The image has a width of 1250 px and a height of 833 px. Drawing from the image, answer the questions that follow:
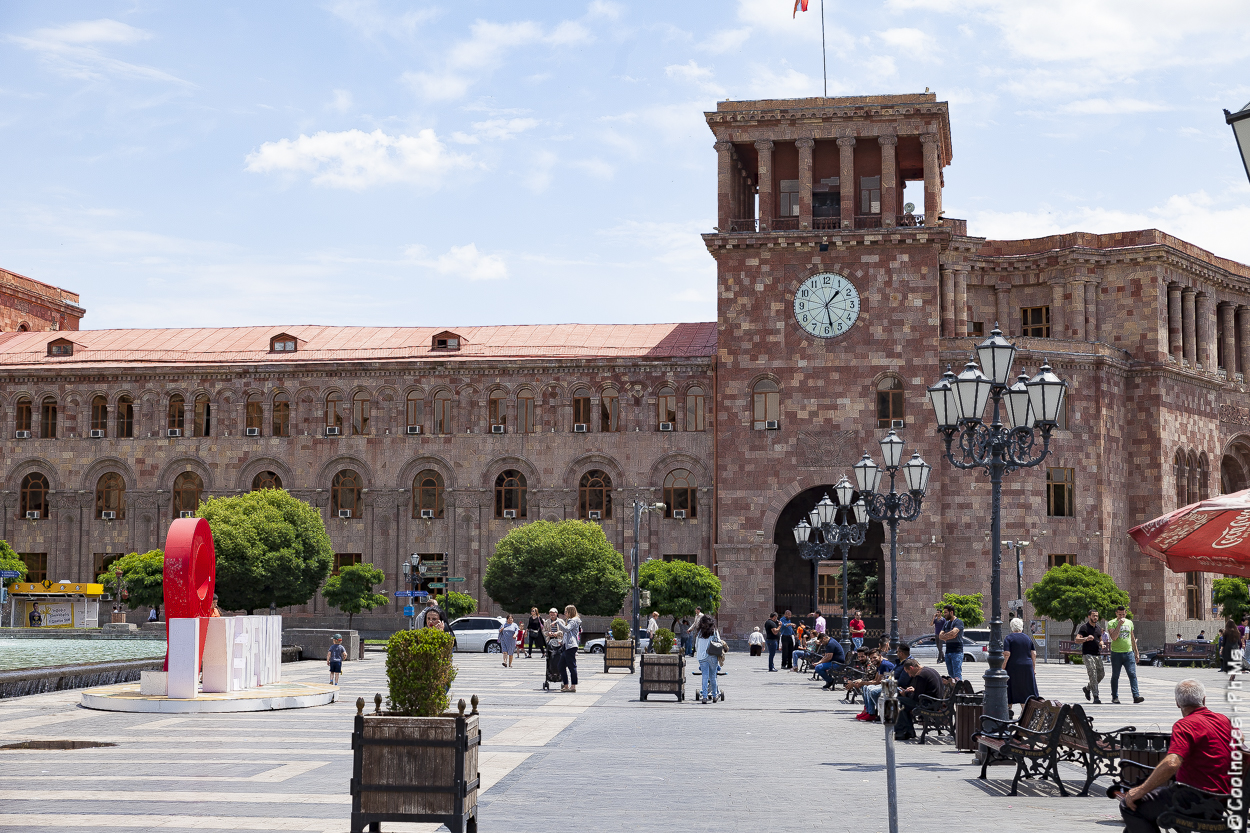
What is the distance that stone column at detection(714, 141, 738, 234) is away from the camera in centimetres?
5362

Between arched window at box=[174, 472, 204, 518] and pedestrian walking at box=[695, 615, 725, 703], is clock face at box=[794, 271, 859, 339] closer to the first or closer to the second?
arched window at box=[174, 472, 204, 518]

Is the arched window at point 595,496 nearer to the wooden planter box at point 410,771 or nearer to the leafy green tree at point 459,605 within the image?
the leafy green tree at point 459,605

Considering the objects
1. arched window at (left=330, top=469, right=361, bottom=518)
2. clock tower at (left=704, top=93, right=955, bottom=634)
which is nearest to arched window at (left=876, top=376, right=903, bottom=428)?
clock tower at (left=704, top=93, right=955, bottom=634)

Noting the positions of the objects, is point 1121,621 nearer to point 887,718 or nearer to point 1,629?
point 887,718

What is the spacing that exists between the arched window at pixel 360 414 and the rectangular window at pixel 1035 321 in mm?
30191

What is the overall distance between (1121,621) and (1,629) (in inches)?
1557

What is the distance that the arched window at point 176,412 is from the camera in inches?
2320

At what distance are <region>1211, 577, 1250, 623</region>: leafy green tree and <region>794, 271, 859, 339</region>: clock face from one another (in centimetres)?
1834

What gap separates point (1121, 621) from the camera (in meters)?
26.1

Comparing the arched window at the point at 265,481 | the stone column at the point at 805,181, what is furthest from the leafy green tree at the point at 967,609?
the arched window at the point at 265,481

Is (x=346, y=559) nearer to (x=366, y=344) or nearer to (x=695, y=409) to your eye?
(x=366, y=344)

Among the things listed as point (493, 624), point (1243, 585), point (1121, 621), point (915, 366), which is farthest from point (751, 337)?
point (1121, 621)

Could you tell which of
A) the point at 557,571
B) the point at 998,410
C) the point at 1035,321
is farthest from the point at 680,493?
the point at 998,410

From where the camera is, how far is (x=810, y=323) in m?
53.1
